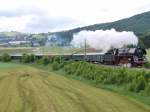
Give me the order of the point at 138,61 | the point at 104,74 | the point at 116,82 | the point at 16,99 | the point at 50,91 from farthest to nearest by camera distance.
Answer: the point at 138,61 < the point at 104,74 < the point at 116,82 < the point at 50,91 < the point at 16,99

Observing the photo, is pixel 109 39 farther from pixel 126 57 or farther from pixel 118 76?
pixel 118 76

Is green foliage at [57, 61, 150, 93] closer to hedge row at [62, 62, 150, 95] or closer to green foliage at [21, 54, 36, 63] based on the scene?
hedge row at [62, 62, 150, 95]

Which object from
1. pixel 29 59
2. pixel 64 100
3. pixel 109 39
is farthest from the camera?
pixel 29 59

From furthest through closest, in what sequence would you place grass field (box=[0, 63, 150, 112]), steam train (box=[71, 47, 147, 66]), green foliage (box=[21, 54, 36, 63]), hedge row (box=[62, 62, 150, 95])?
green foliage (box=[21, 54, 36, 63]) → steam train (box=[71, 47, 147, 66]) → hedge row (box=[62, 62, 150, 95]) → grass field (box=[0, 63, 150, 112])

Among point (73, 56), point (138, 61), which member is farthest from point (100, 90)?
point (73, 56)

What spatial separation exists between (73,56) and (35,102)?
57.2m

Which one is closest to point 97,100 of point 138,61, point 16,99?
point 16,99

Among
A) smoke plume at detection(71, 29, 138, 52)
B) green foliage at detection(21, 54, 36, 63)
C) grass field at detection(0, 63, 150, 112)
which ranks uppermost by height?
smoke plume at detection(71, 29, 138, 52)

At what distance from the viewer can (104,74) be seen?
48.0 meters

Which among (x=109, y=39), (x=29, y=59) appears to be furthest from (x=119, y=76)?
(x=29, y=59)

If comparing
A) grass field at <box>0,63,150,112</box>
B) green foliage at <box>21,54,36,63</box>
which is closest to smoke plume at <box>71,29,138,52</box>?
green foliage at <box>21,54,36,63</box>

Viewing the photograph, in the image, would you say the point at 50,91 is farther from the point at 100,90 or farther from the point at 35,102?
the point at 35,102

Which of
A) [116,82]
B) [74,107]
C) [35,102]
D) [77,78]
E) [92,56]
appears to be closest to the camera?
[74,107]

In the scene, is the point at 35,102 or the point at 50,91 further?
the point at 50,91
